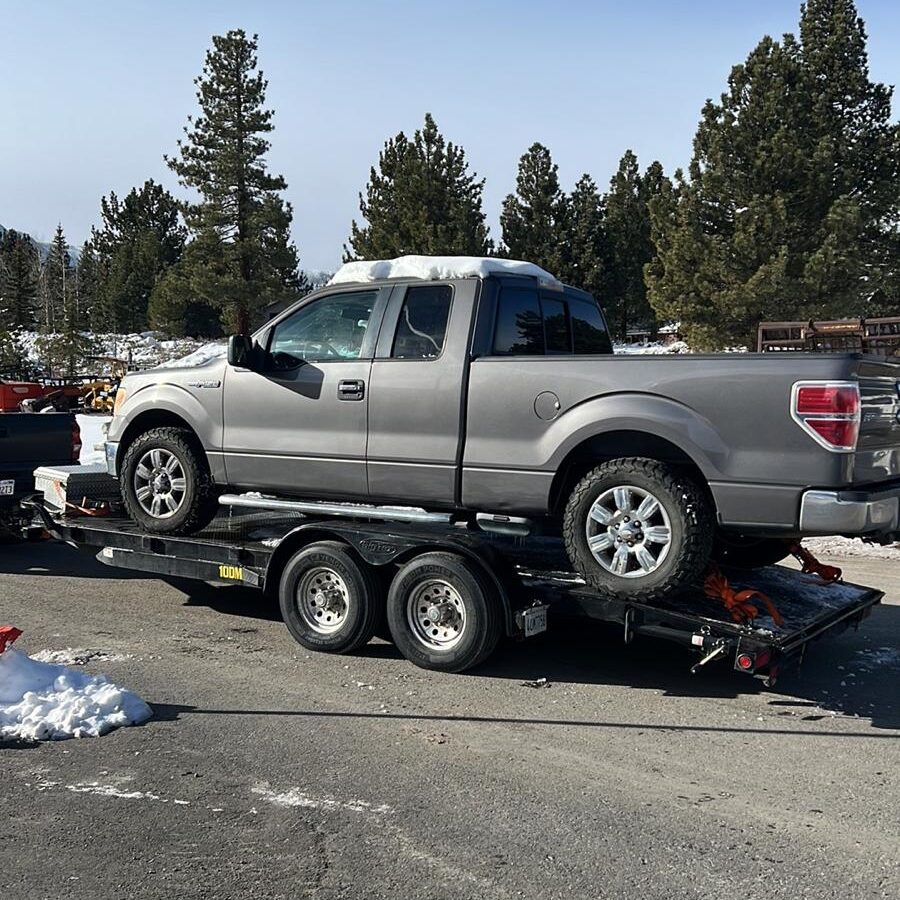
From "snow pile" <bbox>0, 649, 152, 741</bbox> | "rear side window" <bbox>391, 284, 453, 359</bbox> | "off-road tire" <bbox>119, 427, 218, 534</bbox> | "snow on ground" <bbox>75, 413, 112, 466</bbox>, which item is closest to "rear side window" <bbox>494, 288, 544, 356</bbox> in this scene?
"rear side window" <bbox>391, 284, 453, 359</bbox>

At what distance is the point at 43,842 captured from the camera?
3705 millimetres

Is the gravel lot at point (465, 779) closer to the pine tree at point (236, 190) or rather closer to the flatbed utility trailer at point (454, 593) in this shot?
the flatbed utility trailer at point (454, 593)

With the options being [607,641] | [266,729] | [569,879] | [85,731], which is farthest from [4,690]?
[607,641]

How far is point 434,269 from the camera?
6.21 meters

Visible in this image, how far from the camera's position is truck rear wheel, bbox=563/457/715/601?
506 cm

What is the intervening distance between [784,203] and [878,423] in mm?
24632

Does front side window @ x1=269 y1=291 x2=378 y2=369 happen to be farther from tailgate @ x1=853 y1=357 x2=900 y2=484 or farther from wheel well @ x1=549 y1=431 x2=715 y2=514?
tailgate @ x1=853 y1=357 x2=900 y2=484

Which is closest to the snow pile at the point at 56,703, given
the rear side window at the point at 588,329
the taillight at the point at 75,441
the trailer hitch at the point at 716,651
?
the trailer hitch at the point at 716,651

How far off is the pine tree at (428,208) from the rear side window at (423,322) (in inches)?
1167

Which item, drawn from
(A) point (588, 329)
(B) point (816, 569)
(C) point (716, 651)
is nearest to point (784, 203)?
(A) point (588, 329)

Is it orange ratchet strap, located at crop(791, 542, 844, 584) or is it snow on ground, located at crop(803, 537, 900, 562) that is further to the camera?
snow on ground, located at crop(803, 537, 900, 562)

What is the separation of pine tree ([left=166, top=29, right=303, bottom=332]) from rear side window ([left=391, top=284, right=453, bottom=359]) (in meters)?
37.1

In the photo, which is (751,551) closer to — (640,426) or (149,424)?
(640,426)

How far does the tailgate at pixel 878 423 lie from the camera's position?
4.86 meters
